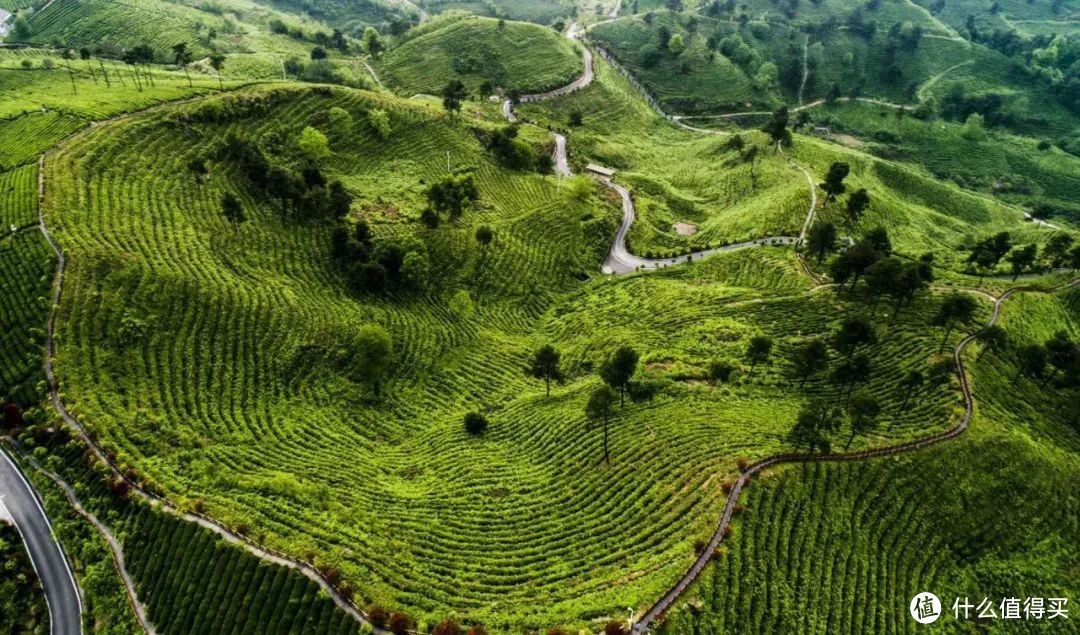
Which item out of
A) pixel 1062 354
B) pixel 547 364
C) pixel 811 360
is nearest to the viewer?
pixel 811 360

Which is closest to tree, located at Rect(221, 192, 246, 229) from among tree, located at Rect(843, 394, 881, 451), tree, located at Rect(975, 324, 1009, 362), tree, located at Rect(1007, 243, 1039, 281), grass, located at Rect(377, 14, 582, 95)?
tree, located at Rect(843, 394, 881, 451)

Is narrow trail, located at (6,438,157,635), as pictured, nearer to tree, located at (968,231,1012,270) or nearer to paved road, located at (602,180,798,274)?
paved road, located at (602,180,798,274)

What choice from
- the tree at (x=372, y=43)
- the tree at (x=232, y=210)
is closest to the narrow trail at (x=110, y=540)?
the tree at (x=232, y=210)

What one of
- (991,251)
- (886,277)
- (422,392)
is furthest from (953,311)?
(422,392)

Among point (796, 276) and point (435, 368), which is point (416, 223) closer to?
point (435, 368)

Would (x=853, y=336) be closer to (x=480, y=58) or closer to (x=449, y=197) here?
(x=449, y=197)

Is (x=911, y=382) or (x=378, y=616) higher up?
(x=378, y=616)

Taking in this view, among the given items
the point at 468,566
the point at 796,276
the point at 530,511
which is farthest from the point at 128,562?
the point at 796,276
